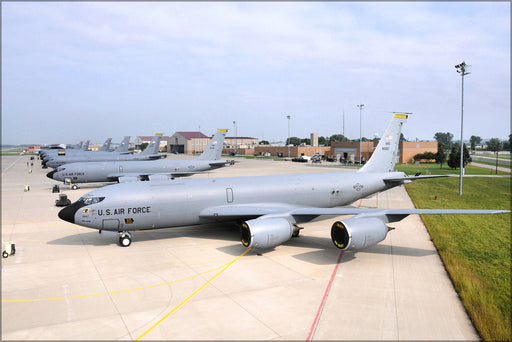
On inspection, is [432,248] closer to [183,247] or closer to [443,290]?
[443,290]

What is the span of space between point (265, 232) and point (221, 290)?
483 cm

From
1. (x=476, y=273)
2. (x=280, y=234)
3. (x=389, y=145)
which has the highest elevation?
(x=389, y=145)

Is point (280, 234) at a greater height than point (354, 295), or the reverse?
point (280, 234)

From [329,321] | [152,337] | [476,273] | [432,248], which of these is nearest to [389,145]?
[432,248]

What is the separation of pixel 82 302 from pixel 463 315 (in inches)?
596

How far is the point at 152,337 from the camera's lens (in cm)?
1151

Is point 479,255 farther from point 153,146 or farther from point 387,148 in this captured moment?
point 153,146

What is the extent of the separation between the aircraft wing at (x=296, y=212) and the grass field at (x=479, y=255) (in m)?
3.37

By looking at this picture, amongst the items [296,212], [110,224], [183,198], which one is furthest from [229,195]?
[110,224]

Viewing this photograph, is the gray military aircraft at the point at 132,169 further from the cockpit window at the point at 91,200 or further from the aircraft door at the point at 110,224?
the aircraft door at the point at 110,224

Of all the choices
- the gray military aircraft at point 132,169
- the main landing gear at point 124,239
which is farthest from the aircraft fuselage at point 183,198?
the gray military aircraft at point 132,169

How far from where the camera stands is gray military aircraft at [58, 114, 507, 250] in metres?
19.1

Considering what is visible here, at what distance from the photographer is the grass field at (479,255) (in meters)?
13.4

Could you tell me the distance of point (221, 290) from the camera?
15.2 metres
